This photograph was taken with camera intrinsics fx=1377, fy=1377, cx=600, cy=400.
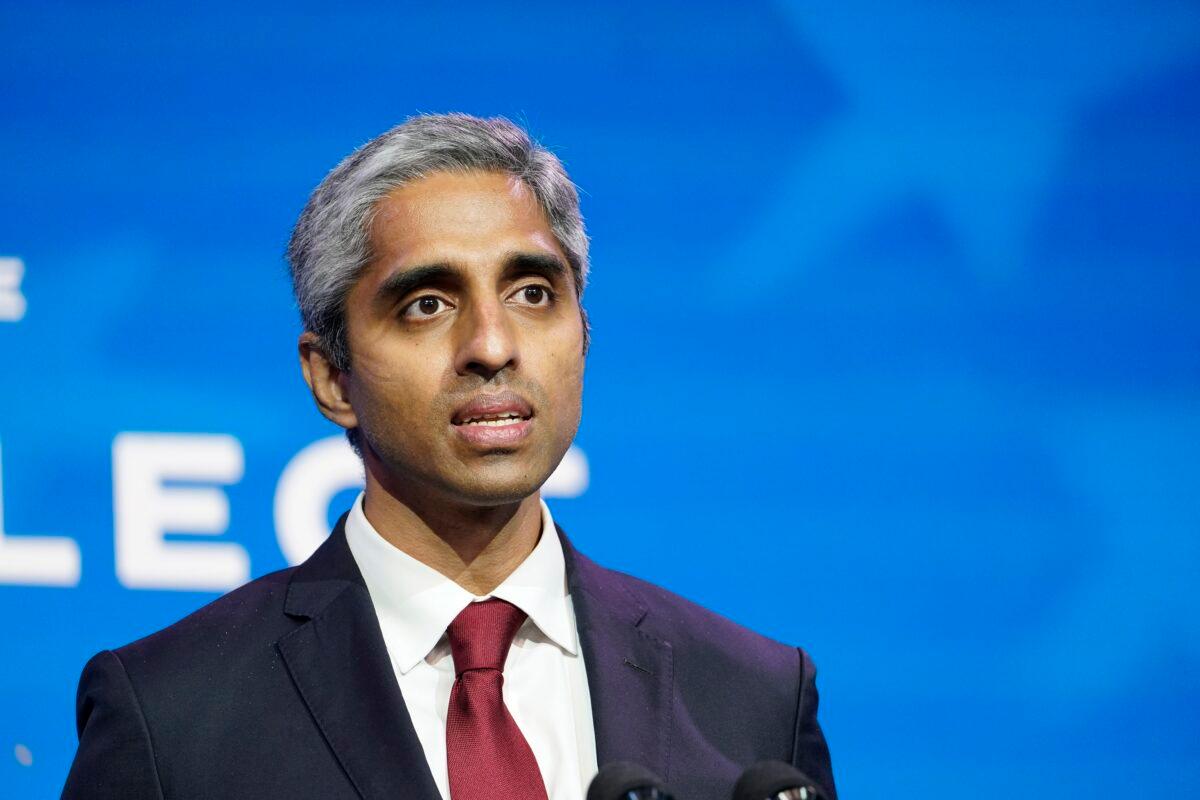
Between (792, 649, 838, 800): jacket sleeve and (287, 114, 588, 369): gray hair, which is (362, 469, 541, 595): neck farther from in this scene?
(792, 649, 838, 800): jacket sleeve

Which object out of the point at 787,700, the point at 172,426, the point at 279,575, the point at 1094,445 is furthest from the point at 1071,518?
the point at 172,426

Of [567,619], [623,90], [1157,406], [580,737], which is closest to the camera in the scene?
[580,737]

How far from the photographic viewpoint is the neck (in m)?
2.01

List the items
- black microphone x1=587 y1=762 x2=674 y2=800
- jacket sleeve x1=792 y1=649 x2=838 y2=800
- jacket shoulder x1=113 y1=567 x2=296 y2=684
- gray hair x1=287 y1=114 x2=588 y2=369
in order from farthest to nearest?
jacket sleeve x1=792 y1=649 x2=838 y2=800
gray hair x1=287 y1=114 x2=588 y2=369
jacket shoulder x1=113 y1=567 x2=296 y2=684
black microphone x1=587 y1=762 x2=674 y2=800

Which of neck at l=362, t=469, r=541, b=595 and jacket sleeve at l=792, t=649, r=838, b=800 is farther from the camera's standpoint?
jacket sleeve at l=792, t=649, r=838, b=800

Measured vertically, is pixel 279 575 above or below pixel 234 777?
above

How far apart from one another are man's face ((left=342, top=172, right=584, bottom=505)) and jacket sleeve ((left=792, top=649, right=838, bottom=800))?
60cm

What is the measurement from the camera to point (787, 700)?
218 centimetres

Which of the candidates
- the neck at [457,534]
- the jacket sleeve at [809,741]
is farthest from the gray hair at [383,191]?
the jacket sleeve at [809,741]

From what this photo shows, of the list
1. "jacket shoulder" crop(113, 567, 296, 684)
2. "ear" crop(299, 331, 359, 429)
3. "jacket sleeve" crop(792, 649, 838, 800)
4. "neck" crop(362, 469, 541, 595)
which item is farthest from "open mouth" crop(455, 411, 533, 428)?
"jacket sleeve" crop(792, 649, 838, 800)

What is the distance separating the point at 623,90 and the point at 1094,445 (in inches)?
50.4

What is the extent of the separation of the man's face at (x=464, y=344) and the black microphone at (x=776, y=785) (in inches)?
27.2

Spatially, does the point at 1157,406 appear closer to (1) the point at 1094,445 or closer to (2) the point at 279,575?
(1) the point at 1094,445

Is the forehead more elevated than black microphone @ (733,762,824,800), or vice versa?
the forehead
